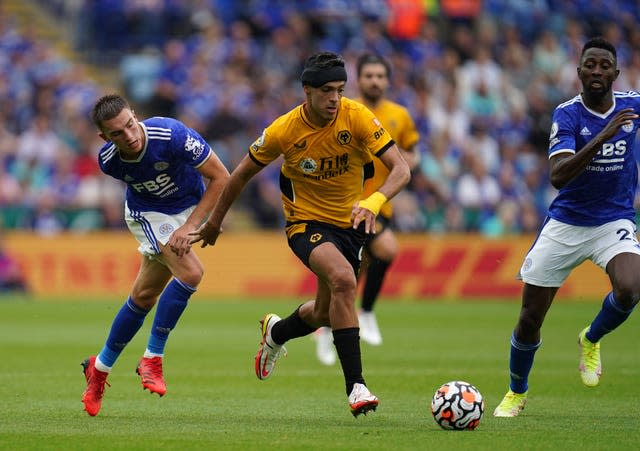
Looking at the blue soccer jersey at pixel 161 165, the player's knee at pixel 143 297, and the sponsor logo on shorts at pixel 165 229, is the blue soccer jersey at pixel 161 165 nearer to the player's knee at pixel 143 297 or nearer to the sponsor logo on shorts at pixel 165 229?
the sponsor logo on shorts at pixel 165 229

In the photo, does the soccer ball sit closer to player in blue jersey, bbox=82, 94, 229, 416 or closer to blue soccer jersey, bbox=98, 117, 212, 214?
player in blue jersey, bbox=82, 94, 229, 416

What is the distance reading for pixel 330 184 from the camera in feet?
29.1

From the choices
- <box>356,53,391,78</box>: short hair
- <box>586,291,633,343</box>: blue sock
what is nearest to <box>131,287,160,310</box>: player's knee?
<box>586,291,633,343</box>: blue sock

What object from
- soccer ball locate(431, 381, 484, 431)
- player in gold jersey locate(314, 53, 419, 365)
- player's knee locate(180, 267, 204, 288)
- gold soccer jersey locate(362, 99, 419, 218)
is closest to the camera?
soccer ball locate(431, 381, 484, 431)

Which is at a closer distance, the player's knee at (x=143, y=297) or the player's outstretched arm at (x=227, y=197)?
the player's outstretched arm at (x=227, y=197)

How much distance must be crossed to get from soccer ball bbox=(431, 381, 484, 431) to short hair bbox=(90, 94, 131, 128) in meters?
3.16

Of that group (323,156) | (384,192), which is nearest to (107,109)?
(323,156)

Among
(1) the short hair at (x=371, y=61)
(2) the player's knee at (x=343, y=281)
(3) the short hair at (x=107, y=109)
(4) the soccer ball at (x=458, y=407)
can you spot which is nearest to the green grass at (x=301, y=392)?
(4) the soccer ball at (x=458, y=407)

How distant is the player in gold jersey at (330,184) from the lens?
831 centimetres

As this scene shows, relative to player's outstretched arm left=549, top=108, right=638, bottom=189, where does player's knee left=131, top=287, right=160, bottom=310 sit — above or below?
below

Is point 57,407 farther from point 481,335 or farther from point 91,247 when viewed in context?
point 91,247

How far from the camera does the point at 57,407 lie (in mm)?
9336

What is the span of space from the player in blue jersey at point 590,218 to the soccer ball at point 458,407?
92 cm

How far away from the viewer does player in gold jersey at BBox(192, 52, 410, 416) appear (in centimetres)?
831
